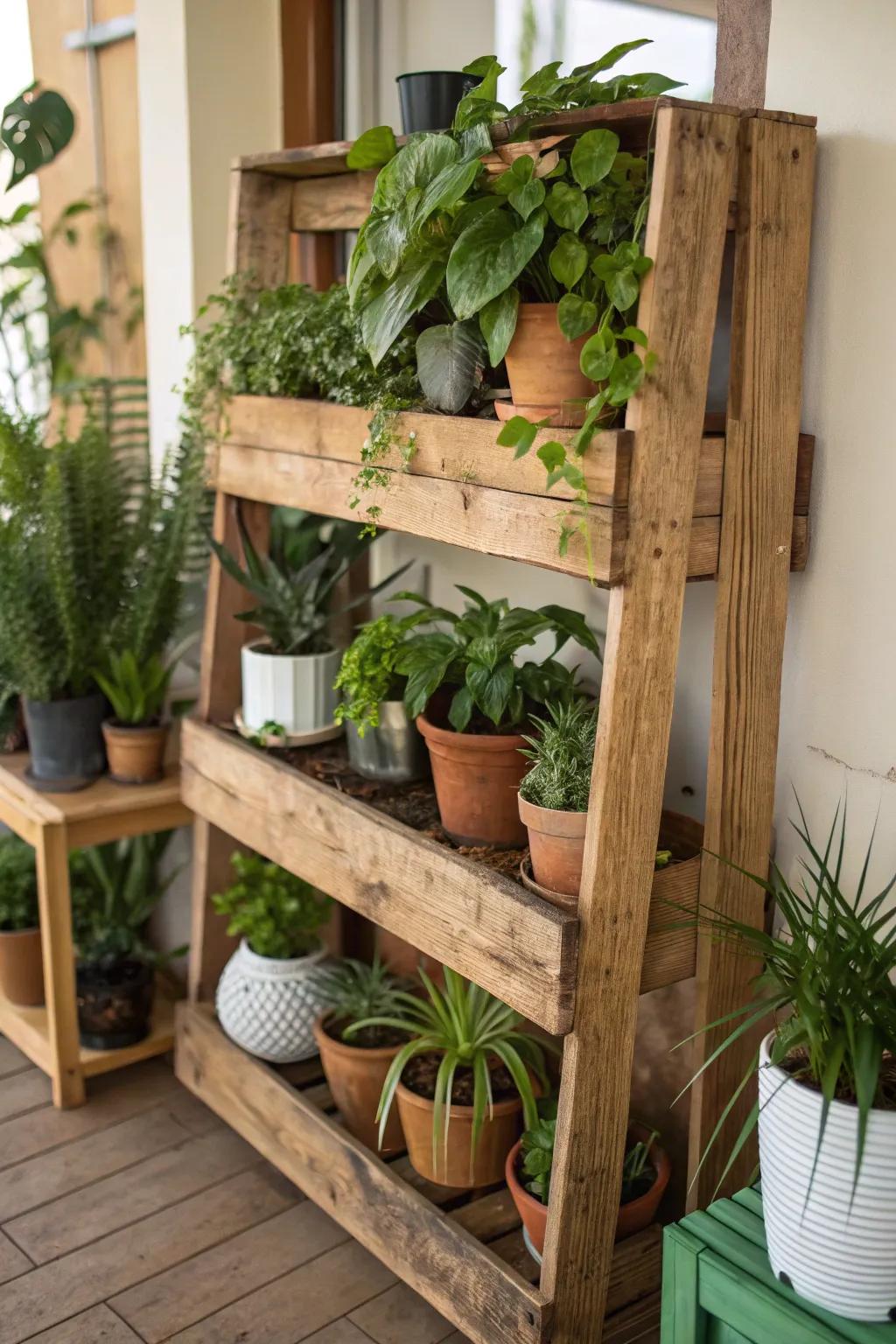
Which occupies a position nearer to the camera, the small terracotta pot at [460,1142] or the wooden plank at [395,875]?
the wooden plank at [395,875]

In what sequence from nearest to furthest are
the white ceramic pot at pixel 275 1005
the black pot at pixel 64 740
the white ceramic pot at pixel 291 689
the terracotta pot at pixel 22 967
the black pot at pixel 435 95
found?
1. the black pot at pixel 435 95
2. the white ceramic pot at pixel 291 689
3. the white ceramic pot at pixel 275 1005
4. the black pot at pixel 64 740
5. the terracotta pot at pixel 22 967

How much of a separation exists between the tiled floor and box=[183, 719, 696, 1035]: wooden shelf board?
59 cm

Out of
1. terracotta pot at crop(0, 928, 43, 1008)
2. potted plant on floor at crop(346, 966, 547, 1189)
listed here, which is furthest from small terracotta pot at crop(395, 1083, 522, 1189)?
terracotta pot at crop(0, 928, 43, 1008)

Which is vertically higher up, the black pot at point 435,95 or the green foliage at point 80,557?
the black pot at point 435,95

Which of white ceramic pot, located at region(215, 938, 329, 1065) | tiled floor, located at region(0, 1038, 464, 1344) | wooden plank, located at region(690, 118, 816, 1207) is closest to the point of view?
wooden plank, located at region(690, 118, 816, 1207)

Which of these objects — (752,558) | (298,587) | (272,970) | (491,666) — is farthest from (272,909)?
(752,558)

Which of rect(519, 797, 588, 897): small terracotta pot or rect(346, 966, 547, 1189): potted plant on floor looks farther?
rect(346, 966, 547, 1189): potted plant on floor

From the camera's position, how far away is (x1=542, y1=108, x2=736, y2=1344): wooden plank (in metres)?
1.37

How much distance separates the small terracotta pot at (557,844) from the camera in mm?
1545

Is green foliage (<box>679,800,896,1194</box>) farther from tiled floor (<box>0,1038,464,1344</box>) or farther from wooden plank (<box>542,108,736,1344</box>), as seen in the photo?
tiled floor (<box>0,1038,464,1344</box>)

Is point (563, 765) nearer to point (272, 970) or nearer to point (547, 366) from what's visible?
point (547, 366)

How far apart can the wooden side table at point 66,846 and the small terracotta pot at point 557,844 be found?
3.36ft

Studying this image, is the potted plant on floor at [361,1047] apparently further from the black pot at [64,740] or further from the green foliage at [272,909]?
the black pot at [64,740]

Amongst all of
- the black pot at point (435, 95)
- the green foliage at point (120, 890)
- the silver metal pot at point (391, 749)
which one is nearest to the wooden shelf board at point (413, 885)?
the silver metal pot at point (391, 749)
